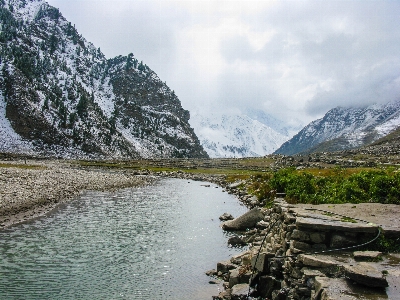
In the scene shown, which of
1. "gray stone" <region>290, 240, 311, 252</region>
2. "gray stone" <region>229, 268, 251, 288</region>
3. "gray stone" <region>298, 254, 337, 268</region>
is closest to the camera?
"gray stone" <region>298, 254, 337, 268</region>

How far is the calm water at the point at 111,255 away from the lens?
62.1 ft

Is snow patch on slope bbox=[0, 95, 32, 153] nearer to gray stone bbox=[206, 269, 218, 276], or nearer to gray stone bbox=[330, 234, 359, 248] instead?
gray stone bbox=[206, 269, 218, 276]

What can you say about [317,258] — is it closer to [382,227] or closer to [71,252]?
[382,227]

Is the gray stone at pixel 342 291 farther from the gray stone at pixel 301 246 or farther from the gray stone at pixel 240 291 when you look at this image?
the gray stone at pixel 240 291

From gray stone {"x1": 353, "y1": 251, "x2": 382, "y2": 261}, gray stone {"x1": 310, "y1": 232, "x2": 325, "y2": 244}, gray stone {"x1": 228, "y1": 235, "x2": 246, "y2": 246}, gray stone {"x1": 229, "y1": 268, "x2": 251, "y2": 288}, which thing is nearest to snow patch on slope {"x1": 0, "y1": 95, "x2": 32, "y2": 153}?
gray stone {"x1": 228, "y1": 235, "x2": 246, "y2": 246}

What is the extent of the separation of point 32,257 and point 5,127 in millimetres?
185425

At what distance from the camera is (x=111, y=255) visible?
24.8 meters

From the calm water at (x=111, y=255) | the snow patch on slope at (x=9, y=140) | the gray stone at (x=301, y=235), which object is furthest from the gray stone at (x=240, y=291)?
the snow patch on slope at (x=9, y=140)

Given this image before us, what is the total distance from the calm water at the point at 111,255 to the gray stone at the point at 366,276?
8791mm

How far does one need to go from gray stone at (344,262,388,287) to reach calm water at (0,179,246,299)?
28.8ft

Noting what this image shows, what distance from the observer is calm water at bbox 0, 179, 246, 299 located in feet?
62.1

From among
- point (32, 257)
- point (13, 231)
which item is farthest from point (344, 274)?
point (13, 231)

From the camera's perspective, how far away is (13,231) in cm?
2906

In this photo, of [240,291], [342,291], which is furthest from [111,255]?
[342,291]
